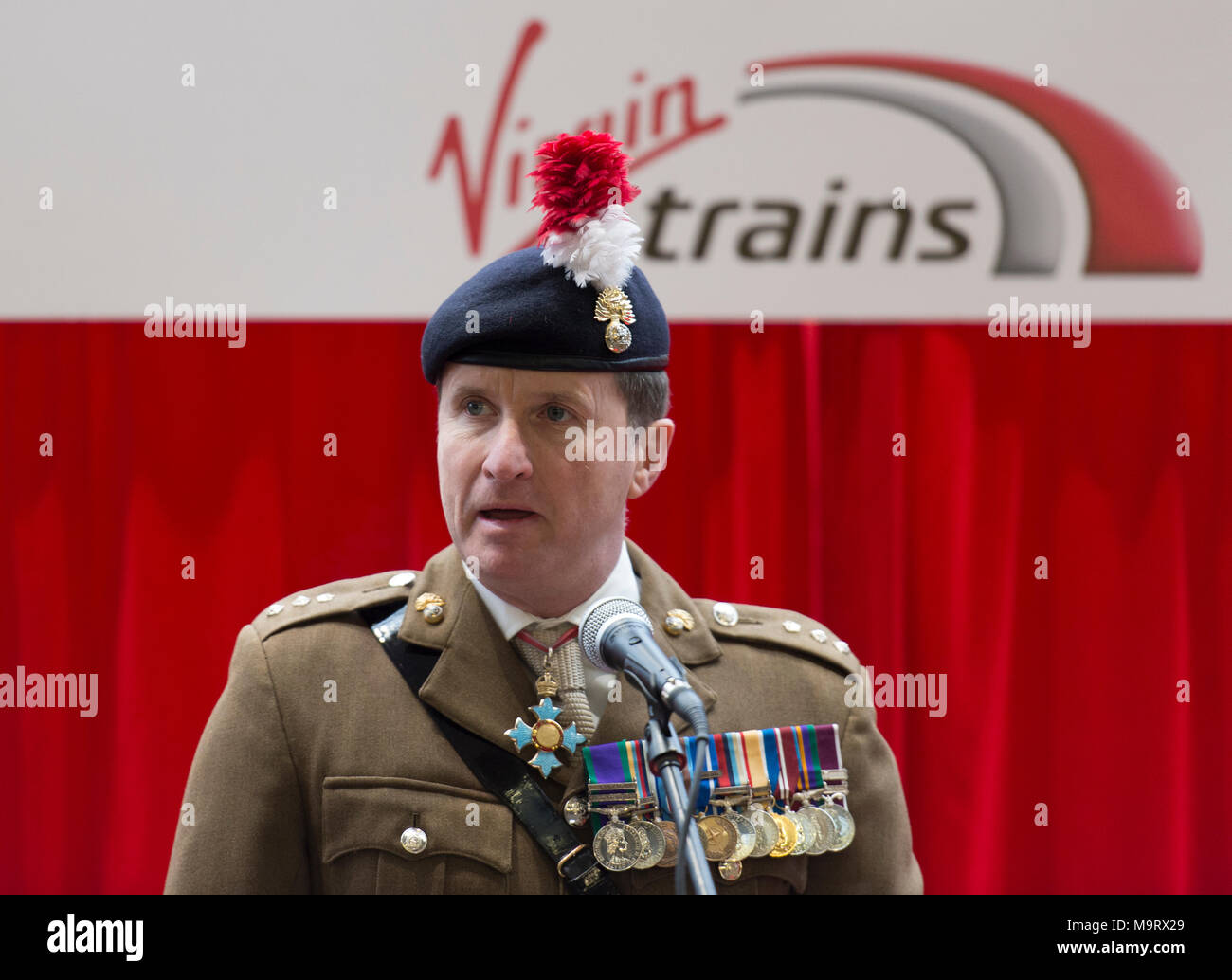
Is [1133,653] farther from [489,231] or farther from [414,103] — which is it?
[414,103]

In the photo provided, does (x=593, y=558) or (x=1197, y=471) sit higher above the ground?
(x=1197, y=471)

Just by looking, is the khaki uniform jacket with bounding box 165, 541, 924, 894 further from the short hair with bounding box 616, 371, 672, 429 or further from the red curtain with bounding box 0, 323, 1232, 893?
the red curtain with bounding box 0, 323, 1232, 893

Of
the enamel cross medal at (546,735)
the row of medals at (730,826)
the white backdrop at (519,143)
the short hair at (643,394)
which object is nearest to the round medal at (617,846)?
the row of medals at (730,826)

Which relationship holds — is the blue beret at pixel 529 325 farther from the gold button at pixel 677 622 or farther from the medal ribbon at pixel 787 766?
the medal ribbon at pixel 787 766

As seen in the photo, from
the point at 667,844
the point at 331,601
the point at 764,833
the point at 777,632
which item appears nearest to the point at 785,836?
the point at 764,833

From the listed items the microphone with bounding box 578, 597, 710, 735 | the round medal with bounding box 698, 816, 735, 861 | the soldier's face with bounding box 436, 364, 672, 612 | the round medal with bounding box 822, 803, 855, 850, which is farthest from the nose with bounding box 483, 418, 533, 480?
the round medal with bounding box 822, 803, 855, 850

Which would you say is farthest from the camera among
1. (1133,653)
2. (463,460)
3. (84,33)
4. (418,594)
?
(1133,653)

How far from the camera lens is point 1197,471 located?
2.54m

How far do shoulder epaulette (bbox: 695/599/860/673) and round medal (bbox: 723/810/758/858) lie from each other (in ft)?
0.89

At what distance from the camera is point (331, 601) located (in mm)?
1601

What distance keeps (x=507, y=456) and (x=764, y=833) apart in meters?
0.57

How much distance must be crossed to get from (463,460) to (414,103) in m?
1.23

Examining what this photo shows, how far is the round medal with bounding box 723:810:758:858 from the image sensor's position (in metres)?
1.48
